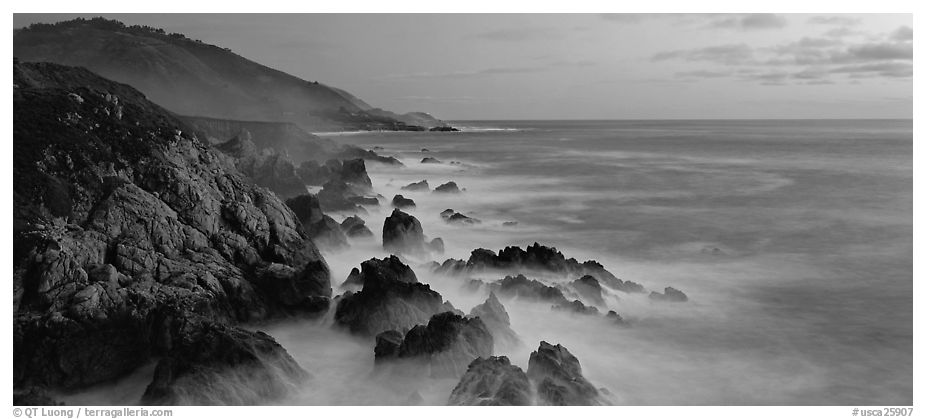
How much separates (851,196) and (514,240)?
21.2 metres

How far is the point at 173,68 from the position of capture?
76688 mm

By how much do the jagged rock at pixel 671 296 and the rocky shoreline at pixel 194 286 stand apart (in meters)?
0.05

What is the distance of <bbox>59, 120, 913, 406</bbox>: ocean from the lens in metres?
10.8

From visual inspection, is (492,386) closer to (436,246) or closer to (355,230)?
(436,246)

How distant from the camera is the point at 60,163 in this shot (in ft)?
42.3

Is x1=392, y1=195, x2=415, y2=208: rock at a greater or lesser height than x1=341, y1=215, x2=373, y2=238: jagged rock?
greater

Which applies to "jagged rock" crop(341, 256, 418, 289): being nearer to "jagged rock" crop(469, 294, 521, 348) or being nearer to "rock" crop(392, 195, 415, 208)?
"jagged rock" crop(469, 294, 521, 348)

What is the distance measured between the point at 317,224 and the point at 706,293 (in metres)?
11.5

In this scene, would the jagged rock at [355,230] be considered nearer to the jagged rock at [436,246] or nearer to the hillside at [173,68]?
the jagged rock at [436,246]

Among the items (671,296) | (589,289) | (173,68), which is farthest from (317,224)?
(173,68)

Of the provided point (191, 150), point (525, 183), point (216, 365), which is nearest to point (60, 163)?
point (191, 150)

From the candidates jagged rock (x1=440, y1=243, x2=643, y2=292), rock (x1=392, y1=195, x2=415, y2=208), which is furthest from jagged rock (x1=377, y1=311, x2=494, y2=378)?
rock (x1=392, y1=195, x2=415, y2=208)

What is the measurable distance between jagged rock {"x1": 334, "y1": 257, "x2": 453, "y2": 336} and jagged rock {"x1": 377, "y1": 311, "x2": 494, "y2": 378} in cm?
110

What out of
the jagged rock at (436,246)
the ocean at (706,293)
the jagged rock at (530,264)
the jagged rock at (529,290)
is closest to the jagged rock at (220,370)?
the ocean at (706,293)
